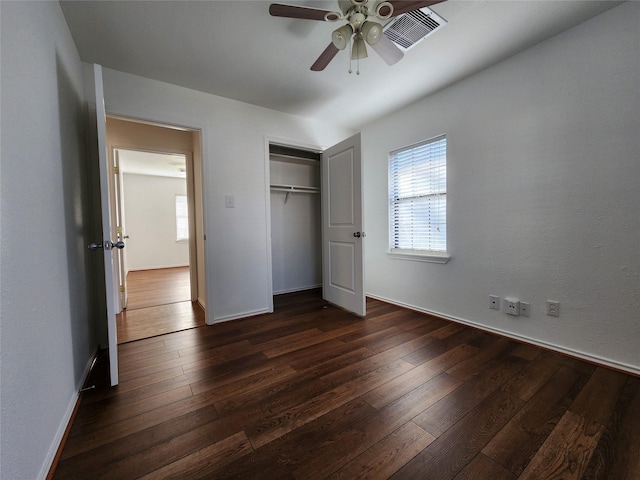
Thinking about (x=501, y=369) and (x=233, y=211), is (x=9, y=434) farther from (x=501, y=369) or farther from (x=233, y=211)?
(x=501, y=369)

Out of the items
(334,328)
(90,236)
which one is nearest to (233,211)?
(90,236)

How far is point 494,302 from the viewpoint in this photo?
7.41 ft

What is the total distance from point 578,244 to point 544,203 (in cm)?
37

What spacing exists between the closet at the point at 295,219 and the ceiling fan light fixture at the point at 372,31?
85.0 inches

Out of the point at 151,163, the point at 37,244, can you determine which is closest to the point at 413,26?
the point at 37,244

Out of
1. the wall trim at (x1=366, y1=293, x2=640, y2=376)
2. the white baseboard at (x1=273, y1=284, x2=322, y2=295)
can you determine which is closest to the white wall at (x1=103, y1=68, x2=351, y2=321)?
the white baseboard at (x1=273, y1=284, x2=322, y2=295)

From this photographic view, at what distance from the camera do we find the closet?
3.69 m

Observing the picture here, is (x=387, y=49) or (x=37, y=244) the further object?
(x=387, y=49)

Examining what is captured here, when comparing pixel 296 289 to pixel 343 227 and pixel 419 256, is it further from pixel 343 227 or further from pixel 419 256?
pixel 419 256

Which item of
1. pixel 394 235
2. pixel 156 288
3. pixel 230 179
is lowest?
pixel 156 288

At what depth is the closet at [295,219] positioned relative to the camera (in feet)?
12.1

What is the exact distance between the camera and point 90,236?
206cm

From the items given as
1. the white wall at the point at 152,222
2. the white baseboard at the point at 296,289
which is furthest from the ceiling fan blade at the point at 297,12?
the white wall at the point at 152,222

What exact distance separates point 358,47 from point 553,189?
1.77m
